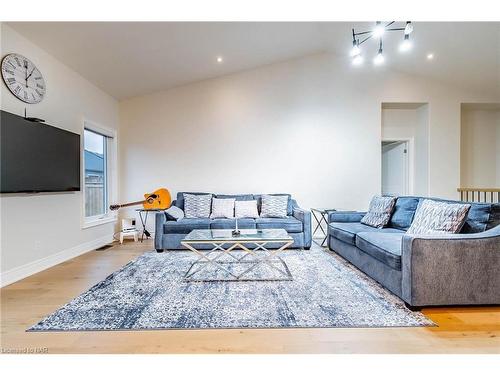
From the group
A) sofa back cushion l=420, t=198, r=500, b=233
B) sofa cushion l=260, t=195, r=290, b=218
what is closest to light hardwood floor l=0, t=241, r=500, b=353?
sofa back cushion l=420, t=198, r=500, b=233

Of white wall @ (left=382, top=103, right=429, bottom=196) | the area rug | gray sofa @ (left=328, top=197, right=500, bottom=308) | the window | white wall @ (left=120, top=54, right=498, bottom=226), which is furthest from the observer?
white wall @ (left=382, top=103, right=429, bottom=196)

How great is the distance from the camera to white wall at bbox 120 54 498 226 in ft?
16.5

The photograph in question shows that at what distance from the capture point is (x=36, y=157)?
2943mm

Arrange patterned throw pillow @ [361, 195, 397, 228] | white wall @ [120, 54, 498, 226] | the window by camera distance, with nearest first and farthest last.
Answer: patterned throw pillow @ [361, 195, 397, 228] → the window → white wall @ [120, 54, 498, 226]

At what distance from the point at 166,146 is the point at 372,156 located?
13.1ft

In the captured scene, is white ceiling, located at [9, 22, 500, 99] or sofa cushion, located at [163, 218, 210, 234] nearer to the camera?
white ceiling, located at [9, 22, 500, 99]

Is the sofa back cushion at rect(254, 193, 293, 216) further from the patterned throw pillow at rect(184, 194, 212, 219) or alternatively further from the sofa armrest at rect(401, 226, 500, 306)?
the sofa armrest at rect(401, 226, 500, 306)

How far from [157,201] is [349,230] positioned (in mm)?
3395

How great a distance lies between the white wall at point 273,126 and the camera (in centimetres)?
503

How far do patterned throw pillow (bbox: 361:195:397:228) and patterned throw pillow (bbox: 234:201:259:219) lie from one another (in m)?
1.72
